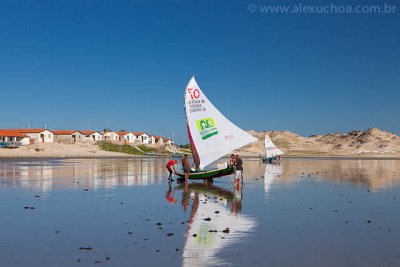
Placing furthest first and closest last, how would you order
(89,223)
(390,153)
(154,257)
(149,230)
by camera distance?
(390,153) → (89,223) → (149,230) → (154,257)

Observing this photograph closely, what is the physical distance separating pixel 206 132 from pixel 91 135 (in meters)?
131

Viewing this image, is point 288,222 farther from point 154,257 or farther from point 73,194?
point 73,194

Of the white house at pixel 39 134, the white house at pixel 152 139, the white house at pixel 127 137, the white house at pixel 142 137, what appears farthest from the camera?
the white house at pixel 152 139

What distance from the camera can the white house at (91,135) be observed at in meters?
160

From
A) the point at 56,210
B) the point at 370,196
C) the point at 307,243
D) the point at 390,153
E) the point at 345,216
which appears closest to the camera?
the point at 307,243

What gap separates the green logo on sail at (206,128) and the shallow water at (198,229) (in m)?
7.41

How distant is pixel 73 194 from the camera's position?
1132 inches

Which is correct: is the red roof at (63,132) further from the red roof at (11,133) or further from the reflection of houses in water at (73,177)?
the reflection of houses in water at (73,177)

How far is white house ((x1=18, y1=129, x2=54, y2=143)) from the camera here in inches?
5674

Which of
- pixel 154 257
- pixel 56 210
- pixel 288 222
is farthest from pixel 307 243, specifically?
pixel 56 210

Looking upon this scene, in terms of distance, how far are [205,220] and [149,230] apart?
299 centimetres

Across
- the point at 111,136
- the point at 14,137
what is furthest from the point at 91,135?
the point at 14,137

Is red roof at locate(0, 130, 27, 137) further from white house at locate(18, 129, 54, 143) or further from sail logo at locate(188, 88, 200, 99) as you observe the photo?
sail logo at locate(188, 88, 200, 99)

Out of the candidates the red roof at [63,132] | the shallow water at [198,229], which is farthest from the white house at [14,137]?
the shallow water at [198,229]
